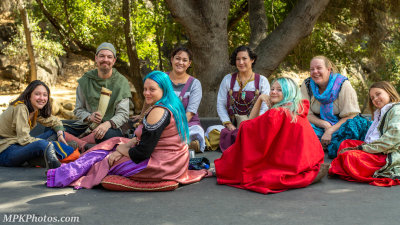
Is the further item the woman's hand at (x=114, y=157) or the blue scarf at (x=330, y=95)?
the blue scarf at (x=330, y=95)

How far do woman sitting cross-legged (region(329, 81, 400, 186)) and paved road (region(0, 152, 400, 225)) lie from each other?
0.51 feet

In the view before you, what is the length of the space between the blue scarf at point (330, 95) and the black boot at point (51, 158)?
135 inches

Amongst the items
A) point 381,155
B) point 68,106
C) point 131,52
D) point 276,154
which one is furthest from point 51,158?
point 68,106

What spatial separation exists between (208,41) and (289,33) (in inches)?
56.9

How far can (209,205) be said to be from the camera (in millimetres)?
3432

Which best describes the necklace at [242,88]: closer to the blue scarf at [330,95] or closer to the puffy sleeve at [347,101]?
the blue scarf at [330,95]

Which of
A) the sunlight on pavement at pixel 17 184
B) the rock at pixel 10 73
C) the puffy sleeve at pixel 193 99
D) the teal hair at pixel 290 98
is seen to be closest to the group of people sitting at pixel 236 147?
the teal hair at pixel 290 98

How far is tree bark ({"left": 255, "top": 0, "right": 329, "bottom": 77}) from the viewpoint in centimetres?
710

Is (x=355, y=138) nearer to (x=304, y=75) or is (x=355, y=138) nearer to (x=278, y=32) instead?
(x=278, y=32)

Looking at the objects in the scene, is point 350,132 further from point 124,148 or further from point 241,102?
point 124,148

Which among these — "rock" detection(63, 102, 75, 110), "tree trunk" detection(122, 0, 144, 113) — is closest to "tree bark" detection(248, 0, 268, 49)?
"tree trunk" detection(122, 0, 144, 113)

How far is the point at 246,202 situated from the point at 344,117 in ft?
8.62

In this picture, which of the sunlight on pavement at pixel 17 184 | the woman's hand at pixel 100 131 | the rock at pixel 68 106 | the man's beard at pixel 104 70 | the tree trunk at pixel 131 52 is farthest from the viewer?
the rock at pixel 68 106

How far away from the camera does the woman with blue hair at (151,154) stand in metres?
3.70
